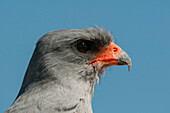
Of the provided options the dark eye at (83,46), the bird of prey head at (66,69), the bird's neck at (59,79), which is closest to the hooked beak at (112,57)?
the bird of prey head at (66,69)

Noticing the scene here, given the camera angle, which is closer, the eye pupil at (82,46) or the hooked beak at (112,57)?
the eye pupil at (82,46)

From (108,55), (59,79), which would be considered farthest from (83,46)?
(59,79)

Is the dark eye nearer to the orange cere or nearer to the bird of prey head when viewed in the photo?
the bird of prey head

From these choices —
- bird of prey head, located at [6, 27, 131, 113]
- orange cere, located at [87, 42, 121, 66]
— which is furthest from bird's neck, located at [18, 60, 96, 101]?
orange cere, located at [87, 42, 121, 66]

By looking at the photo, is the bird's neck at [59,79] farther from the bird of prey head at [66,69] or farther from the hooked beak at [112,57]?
the hooked beak at [112,57]

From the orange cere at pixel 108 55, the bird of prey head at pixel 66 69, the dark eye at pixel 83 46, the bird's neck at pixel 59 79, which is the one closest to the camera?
the bird of prey head at pixel 66 69

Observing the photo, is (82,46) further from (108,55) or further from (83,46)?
(108,55)

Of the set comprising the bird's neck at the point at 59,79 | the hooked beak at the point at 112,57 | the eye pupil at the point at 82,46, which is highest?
the eye pupil at the point at 82,46
